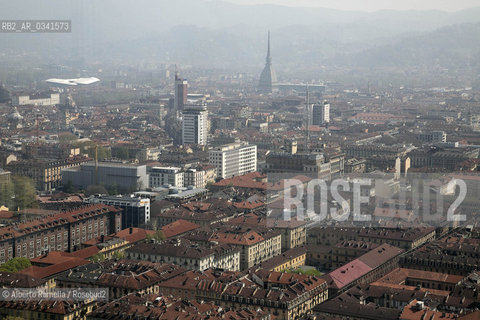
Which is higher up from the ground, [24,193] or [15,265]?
[24,193]

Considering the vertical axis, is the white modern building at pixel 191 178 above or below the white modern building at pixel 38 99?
below

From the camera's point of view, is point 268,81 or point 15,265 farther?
point 268,81

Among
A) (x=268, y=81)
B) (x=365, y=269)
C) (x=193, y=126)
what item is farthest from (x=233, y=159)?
(x=268, y=81)

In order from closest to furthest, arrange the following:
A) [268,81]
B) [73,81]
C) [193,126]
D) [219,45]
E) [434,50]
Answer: [193,126] → [73,81] → [268,81] → [434,50] → [219,45]

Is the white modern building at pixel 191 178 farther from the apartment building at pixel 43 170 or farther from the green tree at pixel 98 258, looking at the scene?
the green tree at pixel 98 258

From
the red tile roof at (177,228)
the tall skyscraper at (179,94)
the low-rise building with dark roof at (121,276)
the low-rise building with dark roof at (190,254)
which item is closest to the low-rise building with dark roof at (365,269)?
the low-rise building with dark roof at (190,254)

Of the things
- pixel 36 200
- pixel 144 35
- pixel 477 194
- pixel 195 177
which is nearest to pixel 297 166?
pixel 195 177

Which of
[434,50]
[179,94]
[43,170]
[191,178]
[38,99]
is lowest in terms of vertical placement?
[191,178]

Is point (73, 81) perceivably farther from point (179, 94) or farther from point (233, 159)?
point (233, 159)
